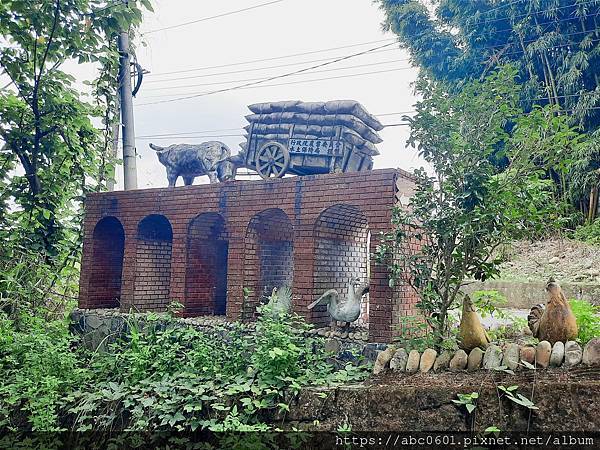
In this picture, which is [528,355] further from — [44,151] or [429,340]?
[44,151]

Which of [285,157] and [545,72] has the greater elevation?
[545,72]

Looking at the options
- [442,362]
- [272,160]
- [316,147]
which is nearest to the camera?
[442,362]

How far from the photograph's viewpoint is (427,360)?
4250mm

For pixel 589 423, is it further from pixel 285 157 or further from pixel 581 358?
pixel 285 157

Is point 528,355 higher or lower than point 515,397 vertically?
higher

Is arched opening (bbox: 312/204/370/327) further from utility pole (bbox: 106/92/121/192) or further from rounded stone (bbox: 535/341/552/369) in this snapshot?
utility pole (bbox: 106/92/121/192)

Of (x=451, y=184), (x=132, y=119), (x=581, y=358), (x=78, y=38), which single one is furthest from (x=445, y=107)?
(x=132, y=119)

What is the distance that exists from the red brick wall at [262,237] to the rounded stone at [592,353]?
186cm

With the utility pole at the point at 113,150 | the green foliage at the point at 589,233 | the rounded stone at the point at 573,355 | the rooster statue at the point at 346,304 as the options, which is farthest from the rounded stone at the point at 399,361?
the green foliage at the point at 589,233

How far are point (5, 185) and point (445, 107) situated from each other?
723cm

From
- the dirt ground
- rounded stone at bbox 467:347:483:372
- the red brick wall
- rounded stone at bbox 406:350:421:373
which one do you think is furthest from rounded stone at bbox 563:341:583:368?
the dirt ground

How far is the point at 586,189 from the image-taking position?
34.3ft

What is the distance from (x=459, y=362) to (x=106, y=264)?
608 cm

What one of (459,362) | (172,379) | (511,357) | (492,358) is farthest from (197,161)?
(511,357)
